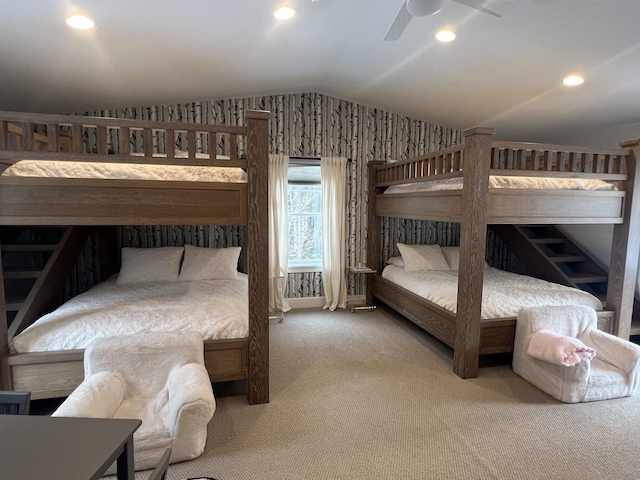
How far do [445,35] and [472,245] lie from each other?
1528mm

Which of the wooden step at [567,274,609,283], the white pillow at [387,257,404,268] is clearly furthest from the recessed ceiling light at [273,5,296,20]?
the wooden step at [567,274,609,283]

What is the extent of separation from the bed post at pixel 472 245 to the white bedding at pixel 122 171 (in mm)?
1614

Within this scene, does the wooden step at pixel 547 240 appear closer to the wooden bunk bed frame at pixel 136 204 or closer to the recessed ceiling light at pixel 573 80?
the recessed ceiling light at pixel 573 80

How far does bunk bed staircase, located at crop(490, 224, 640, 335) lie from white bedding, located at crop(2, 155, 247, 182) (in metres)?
3.54

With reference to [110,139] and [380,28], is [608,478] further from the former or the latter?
[110,139]

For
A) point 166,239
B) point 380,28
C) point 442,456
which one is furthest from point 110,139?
point 442,456

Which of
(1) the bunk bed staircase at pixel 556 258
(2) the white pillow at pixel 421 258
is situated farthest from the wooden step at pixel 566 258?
(2) the white pillow at pixel 421 258

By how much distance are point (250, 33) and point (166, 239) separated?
245 cm

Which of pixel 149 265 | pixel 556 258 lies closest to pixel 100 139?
pixel 149 265

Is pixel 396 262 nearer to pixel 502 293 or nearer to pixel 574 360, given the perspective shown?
pixel 502 293

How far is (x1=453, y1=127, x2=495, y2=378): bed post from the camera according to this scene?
2.60 meters

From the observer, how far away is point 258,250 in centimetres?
232

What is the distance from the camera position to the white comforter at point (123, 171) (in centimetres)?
205

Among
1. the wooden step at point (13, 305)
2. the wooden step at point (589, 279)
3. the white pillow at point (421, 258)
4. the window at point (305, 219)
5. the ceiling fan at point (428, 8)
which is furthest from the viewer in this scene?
the window at point (305, 219)
